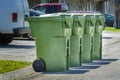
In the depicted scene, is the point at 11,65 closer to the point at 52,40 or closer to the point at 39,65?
the point at 39,65

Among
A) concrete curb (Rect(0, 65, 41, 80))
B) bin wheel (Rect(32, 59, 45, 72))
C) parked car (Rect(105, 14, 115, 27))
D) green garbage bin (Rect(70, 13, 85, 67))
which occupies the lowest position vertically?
parked car (Rect(105, 14, 115, 27))

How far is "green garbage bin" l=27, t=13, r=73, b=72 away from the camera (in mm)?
13070

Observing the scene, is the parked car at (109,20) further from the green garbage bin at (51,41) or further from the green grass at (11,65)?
the green garbage bin at (51,41)

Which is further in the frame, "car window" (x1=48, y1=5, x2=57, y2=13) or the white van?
"car window" (x1=48, y1=5, x2=57, y2=13)

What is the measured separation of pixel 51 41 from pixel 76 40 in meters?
1.32

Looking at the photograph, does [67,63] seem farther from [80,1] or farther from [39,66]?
[80,1]

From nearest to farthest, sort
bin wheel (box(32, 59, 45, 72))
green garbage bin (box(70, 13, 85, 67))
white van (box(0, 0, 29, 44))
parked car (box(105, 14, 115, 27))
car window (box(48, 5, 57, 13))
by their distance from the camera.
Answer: bin wheel (box(32, 59, 45, 72)) < green garbage bin (box(70, 13, 85, 67)) < white van (box(0, 0, 29, 44)) < car window (box(48, 5, 57, 13)) < parked car (box(105, 14, 115, 27))

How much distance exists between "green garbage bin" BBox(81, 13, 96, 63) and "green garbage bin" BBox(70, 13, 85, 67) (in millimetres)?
623

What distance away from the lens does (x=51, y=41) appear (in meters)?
13.1

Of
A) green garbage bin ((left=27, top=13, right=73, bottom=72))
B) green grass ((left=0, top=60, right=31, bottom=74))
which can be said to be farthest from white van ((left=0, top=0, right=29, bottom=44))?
green garbage bin ((left=27, top=13, right=73, bottom=72))

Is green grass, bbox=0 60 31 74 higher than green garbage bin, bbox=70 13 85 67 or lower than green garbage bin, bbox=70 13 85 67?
lower

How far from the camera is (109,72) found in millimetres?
12992

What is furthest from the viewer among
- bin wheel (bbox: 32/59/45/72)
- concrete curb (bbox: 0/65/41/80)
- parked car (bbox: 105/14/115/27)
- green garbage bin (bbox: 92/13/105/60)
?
parked car (bbox: 105/14/115/27)

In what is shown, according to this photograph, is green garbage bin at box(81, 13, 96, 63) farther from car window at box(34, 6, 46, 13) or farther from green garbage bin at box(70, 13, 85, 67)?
car window at box(34, 6, 46, 13)
